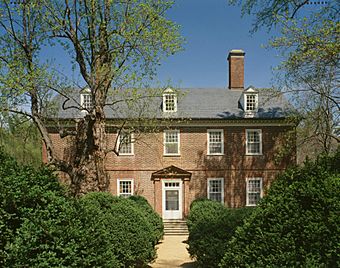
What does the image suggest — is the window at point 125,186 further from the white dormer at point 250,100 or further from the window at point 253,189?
the white dormer at point 250,100

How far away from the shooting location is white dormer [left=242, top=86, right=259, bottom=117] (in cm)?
2364

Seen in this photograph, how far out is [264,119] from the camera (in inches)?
908

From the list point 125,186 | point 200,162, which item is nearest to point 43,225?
point 125,186

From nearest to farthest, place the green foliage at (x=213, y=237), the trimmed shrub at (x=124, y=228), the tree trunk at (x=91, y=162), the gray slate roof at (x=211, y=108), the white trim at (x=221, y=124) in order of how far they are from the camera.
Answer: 1. the trimmed shrub at (x=124, y=228)
2. the green foliage at (x=213, y=237)
3. the tree trunk at (x=91, y=162)
4. the white trim at (x=221, y=124)
5. the gray slate roof at (x=211, y=108)

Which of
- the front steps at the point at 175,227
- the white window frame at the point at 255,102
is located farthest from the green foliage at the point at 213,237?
the white window frame at the point at 255,102

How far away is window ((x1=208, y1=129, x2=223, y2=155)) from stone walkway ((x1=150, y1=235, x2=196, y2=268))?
7356 mm

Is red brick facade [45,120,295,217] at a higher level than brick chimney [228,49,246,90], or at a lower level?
lower

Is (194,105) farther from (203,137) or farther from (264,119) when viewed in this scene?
(264,119)

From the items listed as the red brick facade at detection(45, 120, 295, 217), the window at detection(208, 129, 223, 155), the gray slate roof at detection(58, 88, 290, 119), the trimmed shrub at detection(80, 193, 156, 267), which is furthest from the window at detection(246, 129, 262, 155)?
the trimmed shrub at detection(80, 193, 156, 267)

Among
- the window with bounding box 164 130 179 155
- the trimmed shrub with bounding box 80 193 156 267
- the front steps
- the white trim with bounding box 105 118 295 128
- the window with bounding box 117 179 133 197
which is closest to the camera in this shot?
the trimmed shrub with bounding box 80 193 156 267

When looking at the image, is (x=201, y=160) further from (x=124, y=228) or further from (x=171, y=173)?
(x=124, y=228)

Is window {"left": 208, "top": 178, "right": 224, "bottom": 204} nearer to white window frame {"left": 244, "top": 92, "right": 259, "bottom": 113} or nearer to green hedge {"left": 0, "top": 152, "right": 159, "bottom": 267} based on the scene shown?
white window frame {"left": 244, "top": 92, "right": 259, "bottom": 113}

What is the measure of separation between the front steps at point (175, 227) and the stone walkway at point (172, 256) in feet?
10.1

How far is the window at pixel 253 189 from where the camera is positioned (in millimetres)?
23172
